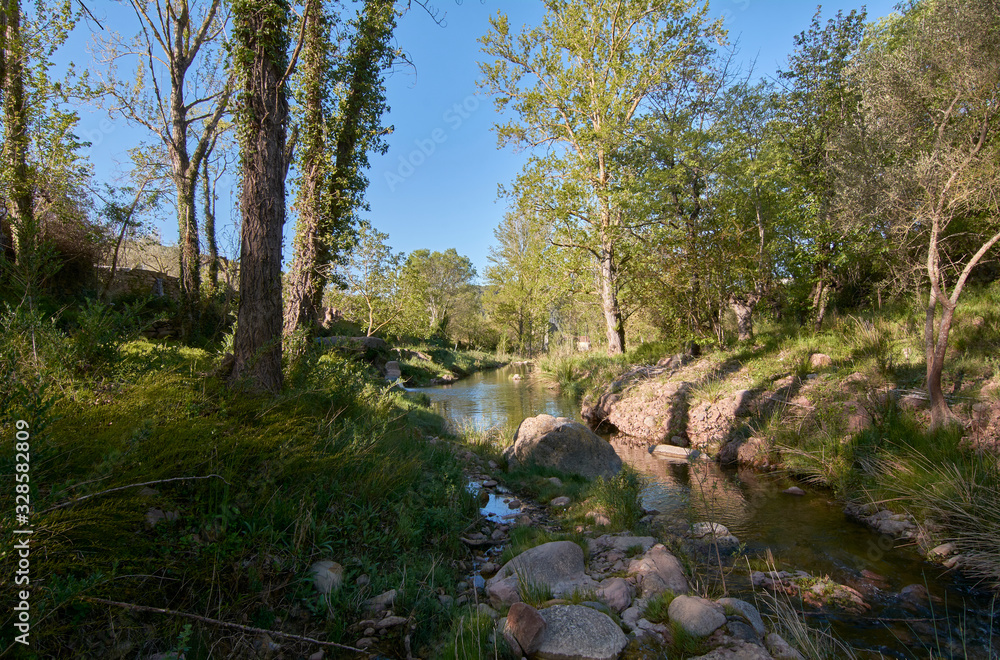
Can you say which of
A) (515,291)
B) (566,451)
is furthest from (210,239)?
(515,291)

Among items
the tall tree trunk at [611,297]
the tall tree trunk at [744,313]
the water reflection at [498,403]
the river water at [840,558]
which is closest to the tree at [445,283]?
the water reflection at [498,403]

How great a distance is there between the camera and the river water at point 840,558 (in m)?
3.39

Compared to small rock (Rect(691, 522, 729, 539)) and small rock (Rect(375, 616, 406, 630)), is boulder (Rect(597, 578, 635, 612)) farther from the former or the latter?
small rock (Rect(691, 522, 729, 539))

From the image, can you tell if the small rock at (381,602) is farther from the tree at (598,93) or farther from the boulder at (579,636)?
the tree at (598,93)

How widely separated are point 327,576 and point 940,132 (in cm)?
851

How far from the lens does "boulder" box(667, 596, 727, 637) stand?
9.52 feet

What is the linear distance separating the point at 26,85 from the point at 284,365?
11370 millimetres

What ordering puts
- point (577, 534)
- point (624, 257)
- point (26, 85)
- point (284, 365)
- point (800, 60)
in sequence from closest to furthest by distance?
point (577, 534)
point (284, 365)
point (26, 85)
point (800, 60)
point (624, 257)

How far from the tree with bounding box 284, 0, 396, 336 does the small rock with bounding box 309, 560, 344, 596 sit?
18.4ft

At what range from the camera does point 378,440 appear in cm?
514

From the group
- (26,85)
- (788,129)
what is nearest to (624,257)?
(788,129)

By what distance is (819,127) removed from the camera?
1148 centimetres

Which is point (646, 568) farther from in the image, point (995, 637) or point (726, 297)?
point (726, 297)

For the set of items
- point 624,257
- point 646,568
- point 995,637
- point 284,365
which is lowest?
point 995,637
